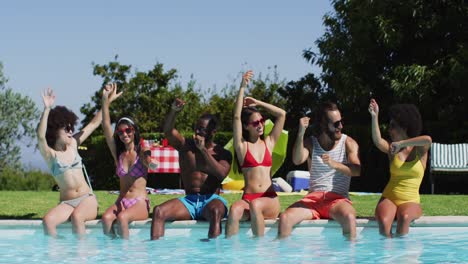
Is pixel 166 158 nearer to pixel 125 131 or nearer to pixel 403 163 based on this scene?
pixel 125 131

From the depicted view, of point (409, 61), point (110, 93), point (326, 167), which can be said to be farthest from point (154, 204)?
point (409, 61)

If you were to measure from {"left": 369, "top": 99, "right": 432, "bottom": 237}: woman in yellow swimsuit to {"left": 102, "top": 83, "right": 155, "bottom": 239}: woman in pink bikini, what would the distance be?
8.59 feet

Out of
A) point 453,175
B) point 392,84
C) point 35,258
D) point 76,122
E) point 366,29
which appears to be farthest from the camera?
point 366,29

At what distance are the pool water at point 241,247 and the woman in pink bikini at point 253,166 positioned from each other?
0.19 m

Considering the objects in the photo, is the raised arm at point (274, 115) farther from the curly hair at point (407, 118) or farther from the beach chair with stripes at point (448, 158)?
the beach chair with stripes at point (448, 158)

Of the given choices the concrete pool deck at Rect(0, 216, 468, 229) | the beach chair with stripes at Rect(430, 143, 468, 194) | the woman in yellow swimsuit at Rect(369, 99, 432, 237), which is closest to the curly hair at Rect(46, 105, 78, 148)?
the concrete pool deck at Rect(0, 216, 468, 229)

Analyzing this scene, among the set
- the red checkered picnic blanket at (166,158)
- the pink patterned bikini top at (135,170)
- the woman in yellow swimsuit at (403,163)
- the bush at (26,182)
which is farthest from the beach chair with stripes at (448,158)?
the pink patterned bikini top at (135,170)

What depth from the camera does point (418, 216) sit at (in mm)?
8844

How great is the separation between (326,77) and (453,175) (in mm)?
8217

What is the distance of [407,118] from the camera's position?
8.87m

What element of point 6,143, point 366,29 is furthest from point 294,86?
point 6,143

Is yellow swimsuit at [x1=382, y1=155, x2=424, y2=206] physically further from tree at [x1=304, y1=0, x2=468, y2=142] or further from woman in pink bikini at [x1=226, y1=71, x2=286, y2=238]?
tree at [x1=304, y1=0, x2=468, y2=142]

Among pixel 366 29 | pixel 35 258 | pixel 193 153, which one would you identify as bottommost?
pixel 35 258

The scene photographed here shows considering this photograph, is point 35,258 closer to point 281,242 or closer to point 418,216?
point 281,242
